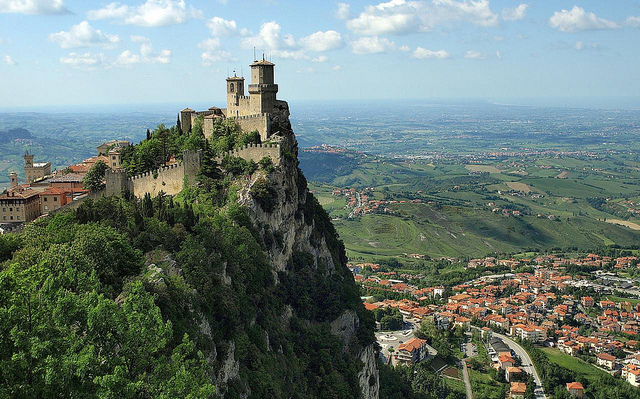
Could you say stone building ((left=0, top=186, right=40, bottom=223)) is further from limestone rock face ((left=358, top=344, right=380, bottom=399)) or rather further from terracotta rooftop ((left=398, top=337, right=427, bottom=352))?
terracotta rooftop ((left=398, top=337, right=427, bottom=352))

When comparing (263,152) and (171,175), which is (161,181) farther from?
(263,152)

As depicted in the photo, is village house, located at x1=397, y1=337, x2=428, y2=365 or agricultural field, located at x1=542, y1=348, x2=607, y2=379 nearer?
village house, located at x1=397, y1=337, x2=428, y2=365

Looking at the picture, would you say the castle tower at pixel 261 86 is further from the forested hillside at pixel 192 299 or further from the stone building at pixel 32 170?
the stone building at pixel 32 170

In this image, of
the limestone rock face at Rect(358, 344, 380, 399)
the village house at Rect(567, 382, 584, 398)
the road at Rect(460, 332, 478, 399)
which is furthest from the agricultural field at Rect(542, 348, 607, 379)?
the limestone rock face at Rect(358, 344, 380, 399)

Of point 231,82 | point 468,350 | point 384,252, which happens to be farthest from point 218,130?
point 384,252

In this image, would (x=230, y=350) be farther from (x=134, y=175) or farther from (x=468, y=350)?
(x=468, y=350)

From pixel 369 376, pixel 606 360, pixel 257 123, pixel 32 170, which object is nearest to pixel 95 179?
pixel 257 123

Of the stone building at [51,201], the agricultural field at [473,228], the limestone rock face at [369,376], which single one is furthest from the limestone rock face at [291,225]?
the agricultural field at [473,228]
